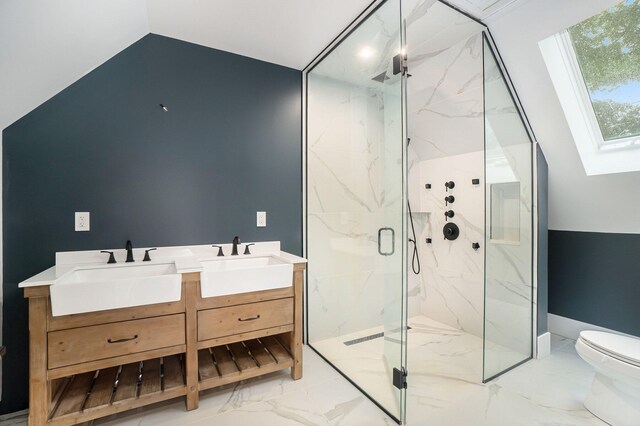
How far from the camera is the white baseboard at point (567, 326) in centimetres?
255

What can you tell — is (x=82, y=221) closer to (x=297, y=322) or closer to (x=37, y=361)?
(x=37, y=361)

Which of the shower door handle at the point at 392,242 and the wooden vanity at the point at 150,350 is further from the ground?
the shower door handle at the point at 392,242

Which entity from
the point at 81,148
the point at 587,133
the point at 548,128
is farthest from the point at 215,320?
the point at 587,133

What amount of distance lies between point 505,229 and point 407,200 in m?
1.04

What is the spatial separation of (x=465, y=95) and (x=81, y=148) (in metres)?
2.86

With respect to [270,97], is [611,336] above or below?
below

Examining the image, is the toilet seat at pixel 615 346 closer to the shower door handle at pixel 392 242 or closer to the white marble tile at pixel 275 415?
the shower door handle at pixel 392 242

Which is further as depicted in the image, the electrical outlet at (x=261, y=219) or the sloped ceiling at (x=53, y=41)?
the electrical outlet at (x=261, y=219)

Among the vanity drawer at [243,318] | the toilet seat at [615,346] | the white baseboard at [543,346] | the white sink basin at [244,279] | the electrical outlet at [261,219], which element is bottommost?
the white baseboard at [543,346]

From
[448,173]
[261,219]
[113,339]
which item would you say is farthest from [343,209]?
[113,339]

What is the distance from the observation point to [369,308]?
234 centimetres

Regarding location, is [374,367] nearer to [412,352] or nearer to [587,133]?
[412,352]

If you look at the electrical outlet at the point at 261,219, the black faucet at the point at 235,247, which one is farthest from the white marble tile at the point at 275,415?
the electrical outlet at the point at 261,219

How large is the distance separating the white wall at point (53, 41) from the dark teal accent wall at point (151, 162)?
92mm
